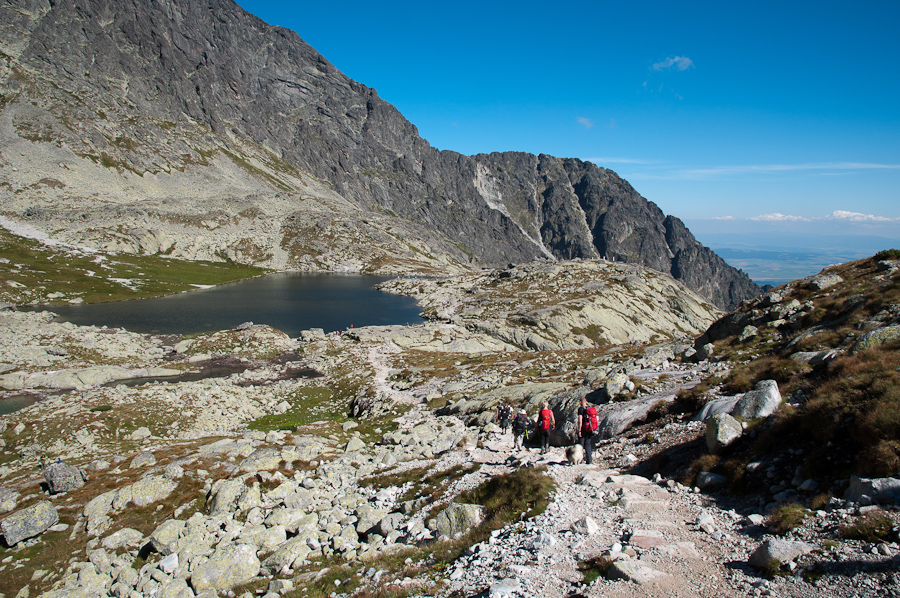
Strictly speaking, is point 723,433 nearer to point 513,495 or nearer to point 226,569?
point 513,495

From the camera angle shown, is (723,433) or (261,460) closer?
(723,433)

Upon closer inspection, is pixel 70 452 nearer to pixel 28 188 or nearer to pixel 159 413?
pixel 159 413

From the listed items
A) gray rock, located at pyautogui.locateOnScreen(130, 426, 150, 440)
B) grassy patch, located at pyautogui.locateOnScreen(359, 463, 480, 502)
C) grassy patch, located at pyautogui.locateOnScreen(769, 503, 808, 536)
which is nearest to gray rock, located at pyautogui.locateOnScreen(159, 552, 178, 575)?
grassy patch, located at pyautogui.locateOnScreen(359, 463, 480, 502)

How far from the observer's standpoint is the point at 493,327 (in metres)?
80.6

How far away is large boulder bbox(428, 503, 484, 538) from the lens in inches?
522

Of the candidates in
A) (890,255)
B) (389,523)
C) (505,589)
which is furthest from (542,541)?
(890,255)

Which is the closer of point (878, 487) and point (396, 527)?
point (878, 487)

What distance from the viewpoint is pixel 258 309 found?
340 feet

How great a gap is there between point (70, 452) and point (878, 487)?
1466 inches

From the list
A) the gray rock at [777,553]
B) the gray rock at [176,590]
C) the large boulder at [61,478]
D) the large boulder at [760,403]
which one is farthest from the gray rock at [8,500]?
the large boulder at [760,403]

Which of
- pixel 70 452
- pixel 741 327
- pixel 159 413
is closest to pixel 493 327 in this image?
pixel 741 327

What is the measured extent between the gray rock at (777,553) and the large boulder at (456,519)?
24.4 ft

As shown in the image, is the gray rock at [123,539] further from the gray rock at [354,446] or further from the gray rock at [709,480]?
the gray rock at [709,480]

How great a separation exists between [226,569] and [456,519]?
7574 mm
